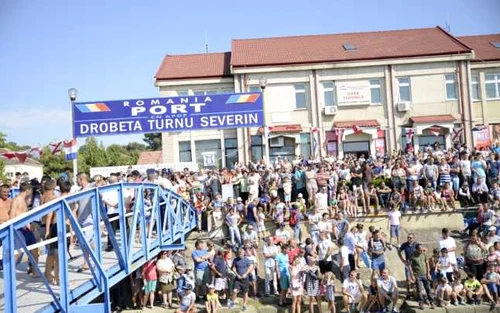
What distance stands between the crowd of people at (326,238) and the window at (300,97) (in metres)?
12.1

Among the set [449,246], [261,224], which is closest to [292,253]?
[261,224]

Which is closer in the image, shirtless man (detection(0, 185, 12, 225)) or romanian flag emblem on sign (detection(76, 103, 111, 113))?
shirtless man (detection(0, 185, 12, 225))

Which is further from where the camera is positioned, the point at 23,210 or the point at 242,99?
the point at 242,99

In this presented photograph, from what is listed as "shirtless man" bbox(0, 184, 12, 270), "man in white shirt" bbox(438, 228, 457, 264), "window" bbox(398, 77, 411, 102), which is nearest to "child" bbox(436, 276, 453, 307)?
"man in white shirt" bbox(438, 228, 457, 264)

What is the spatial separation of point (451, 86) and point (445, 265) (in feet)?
63.8

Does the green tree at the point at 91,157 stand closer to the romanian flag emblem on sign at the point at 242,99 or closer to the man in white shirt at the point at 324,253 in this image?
the romanian flag emblem on sign at the point at 242,99

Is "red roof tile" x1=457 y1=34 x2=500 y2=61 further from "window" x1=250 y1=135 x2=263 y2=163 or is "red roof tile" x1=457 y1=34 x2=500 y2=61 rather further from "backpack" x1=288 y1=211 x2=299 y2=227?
"backpack" x1=288 y1=211 x2=299 y2=227

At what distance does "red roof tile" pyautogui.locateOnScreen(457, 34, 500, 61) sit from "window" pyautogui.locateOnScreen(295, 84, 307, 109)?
1042 centimetres

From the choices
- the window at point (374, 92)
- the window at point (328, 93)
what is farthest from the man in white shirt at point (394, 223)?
the window at point (374, 92)

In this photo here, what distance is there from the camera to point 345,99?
96.9ft

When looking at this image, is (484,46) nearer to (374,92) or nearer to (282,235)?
(374,92)

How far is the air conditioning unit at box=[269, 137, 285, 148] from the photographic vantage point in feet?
95.8

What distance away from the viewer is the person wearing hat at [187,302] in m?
12.4

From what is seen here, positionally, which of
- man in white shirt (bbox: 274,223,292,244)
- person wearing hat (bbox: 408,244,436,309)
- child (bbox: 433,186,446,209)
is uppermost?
child (bbox: 433,186,446,209)
